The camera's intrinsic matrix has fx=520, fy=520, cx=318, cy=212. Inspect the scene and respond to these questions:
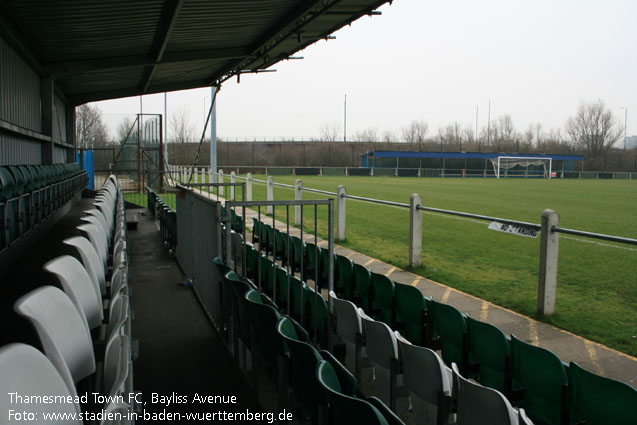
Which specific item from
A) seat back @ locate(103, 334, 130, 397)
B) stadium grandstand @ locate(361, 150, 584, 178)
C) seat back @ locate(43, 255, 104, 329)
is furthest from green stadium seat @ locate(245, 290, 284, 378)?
stadium grandstand @ locate(361, 150, 584, 178)

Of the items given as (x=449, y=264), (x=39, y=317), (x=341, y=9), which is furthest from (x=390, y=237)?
(x=39, y=317)

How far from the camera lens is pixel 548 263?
6.42 meters

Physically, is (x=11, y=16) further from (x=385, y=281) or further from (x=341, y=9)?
(x=385, y=281)

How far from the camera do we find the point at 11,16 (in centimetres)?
995

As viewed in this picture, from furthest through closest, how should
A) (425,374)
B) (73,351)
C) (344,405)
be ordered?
(425,374) → (344,405) → (73,351)

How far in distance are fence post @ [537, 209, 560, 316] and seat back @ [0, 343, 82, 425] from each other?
19.3 ft

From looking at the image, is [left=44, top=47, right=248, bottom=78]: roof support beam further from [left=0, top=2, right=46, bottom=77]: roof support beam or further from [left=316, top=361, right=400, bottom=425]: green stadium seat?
[left=316, top=361, right=400, bottom=425]: green stadium seat

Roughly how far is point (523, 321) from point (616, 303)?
1.83m

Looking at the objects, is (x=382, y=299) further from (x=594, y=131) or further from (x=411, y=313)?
(x=594, y=131)

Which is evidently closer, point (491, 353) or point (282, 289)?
point (491, 353)

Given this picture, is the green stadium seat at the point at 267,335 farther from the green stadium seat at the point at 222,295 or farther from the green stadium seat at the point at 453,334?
the green stadium seat at the point at 453,334

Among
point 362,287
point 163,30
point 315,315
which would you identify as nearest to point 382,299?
point 362,287

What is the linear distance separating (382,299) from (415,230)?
13.5 feet

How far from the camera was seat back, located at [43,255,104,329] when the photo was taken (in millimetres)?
2678
